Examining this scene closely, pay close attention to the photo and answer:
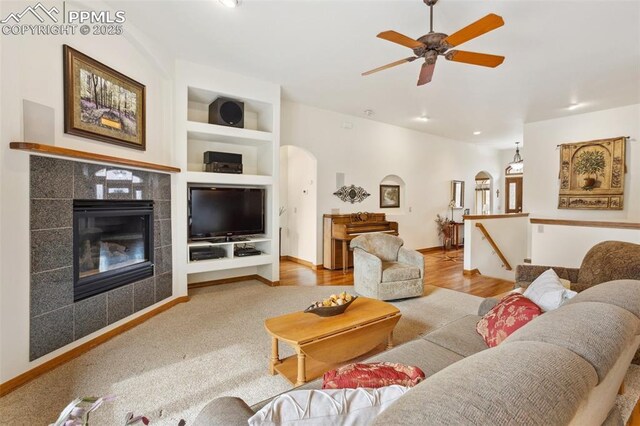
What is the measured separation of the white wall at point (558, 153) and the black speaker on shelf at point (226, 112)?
6201 mm

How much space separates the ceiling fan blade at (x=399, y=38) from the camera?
92.0 inches

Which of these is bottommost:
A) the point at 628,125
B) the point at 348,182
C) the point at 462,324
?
the point at 462,324

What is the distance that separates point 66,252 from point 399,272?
11.4 ft

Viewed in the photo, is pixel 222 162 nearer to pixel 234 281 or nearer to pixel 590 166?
pixel 234 281

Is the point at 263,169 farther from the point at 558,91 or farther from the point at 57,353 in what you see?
the point at 558,91

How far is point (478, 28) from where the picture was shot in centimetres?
225

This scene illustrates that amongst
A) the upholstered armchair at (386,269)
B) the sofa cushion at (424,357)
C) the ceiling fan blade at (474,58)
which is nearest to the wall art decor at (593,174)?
the upholstered armchair at (386,269)

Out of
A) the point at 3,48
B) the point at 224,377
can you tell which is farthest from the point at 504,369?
the point at 3,48

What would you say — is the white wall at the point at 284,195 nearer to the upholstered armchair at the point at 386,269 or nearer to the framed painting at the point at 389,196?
the framed painting at the point at 389,196

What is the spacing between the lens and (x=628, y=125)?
5.28 meters

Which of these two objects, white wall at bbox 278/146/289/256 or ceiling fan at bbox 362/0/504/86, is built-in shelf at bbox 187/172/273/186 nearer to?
white wall at bbox 278/146/289/256

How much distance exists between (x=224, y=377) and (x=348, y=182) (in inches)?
178

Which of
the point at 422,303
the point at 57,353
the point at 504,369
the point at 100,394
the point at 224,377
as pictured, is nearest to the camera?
the point at 504,369

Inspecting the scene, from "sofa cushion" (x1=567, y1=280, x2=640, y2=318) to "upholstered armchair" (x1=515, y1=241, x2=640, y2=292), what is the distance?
4.34ft
